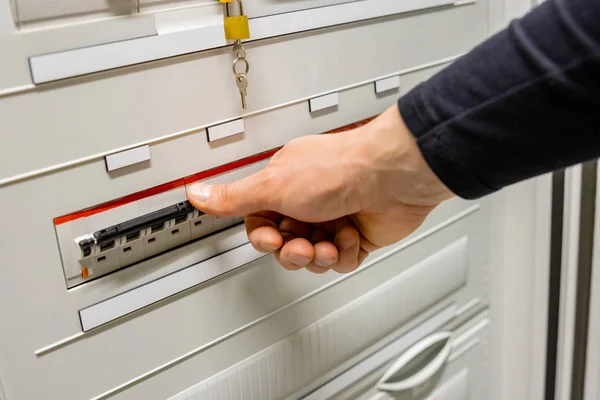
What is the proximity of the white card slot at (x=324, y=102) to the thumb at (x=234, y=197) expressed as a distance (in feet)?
0.49

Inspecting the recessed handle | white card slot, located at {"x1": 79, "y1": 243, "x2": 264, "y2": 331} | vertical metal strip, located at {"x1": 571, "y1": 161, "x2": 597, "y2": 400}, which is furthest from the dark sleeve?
vertical metal strip, located at {"x1": 571, "y1": 161, "x2": 597, "y2": 400}

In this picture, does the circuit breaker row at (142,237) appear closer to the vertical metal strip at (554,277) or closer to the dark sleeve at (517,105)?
the dark sleeve at (517,105)

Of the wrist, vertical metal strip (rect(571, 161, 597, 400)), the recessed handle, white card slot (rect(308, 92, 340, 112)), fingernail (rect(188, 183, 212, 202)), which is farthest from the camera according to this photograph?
vertical metal strip (rect(571, 161, 597, 400))

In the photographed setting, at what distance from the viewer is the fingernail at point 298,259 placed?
24.8 inches

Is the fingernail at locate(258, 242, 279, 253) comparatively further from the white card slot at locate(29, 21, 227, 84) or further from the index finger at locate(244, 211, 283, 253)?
the white card slot at locate(29, 21, 227, 84)

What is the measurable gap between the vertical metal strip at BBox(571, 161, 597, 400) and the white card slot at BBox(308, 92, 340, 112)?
1.72ft

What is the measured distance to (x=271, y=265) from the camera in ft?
2.37

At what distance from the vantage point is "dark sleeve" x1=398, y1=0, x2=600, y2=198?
40 centimetres

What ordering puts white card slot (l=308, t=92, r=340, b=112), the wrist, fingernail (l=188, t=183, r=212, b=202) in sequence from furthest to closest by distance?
white card slot (l=308, t=92, r=340, b=112)
fingernail (l=188, t=183, r=212, b=202)
the wrist

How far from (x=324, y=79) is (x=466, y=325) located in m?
0.54

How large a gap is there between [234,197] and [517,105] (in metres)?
0.27

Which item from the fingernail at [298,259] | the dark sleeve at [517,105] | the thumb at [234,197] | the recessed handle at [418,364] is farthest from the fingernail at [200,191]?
the recessed handle at [418,364]

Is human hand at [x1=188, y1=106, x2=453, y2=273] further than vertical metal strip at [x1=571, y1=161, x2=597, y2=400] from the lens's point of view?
No

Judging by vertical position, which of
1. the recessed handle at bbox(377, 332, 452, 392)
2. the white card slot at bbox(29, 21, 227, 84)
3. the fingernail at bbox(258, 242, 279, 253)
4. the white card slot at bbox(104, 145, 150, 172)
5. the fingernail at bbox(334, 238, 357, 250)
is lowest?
the recessed handle at bbox(377, 332, 452, 392)
